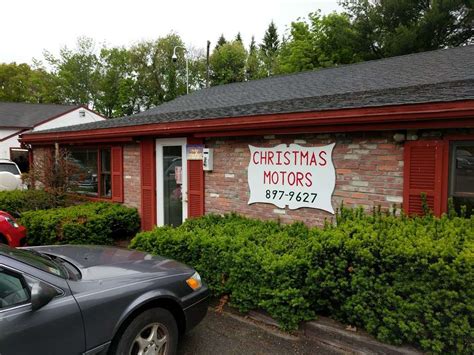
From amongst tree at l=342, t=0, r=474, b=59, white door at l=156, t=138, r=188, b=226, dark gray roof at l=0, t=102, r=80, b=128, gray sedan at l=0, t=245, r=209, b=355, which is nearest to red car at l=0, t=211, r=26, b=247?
white door at l=156, t=138, r=188, b=226

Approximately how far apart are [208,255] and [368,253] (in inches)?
76.2

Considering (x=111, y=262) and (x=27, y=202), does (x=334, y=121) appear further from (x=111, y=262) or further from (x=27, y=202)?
(x=27, y=202)

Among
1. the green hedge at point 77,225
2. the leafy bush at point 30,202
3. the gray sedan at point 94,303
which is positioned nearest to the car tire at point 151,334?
the gray sedan at point 94,303

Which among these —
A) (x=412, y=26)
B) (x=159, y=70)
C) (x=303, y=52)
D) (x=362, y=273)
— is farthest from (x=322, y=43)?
(x=362, y=273)

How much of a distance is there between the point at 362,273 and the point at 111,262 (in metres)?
2.40

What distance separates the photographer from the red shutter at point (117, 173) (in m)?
8.05

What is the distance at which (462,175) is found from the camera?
4.06 meters

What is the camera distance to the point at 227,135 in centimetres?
592

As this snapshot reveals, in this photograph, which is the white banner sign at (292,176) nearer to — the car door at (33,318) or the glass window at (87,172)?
the car door at (33,318)

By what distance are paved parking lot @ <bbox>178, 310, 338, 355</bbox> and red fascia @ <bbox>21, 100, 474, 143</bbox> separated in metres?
2.71

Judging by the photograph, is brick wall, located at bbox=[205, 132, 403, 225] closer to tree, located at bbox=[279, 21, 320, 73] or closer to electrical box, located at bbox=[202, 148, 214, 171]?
electrical box, located at bbox=[202, 148, 214, 171]

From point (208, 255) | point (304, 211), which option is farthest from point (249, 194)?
point (208, 255)

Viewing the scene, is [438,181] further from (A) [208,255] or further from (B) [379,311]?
(A) [208,255]

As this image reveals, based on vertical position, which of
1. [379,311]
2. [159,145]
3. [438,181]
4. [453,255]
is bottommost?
[379,311]
